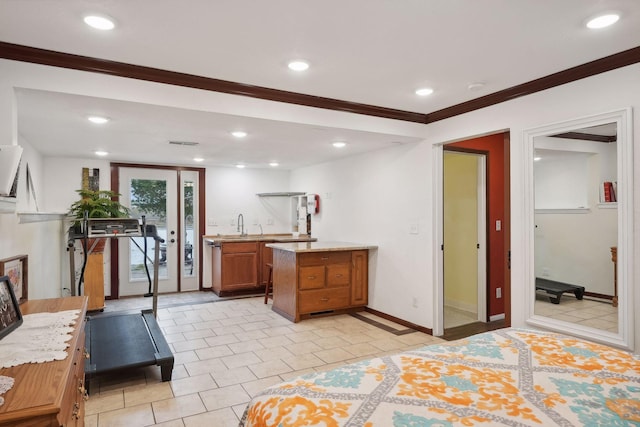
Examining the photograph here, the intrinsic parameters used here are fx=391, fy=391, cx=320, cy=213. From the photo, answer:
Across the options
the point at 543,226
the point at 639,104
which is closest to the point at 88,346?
the point at 543,226

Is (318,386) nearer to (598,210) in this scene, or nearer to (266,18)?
(266,18)

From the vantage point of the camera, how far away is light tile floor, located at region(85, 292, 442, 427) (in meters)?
2.67

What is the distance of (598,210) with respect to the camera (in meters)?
2.83

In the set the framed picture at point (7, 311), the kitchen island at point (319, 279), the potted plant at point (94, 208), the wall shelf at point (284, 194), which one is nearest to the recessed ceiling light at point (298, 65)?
the framed picture at point (7, 311)

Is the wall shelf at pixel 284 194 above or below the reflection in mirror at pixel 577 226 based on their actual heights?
above

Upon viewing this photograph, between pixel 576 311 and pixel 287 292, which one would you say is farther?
pixel 287 292

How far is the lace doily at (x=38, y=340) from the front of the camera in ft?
4.78

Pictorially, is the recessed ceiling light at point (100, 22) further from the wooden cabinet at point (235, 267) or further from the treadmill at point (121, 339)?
the wooden cabinet at point (235, 267)

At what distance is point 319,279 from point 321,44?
10.2 feet

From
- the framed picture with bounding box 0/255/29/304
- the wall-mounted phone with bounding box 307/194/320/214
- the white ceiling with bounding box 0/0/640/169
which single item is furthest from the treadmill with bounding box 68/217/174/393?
the wall-mounted phone with bounding box 307/194/320/214

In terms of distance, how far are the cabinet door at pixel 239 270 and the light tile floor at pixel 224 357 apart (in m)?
0.56

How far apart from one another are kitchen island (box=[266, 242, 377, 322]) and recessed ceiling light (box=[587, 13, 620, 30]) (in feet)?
11.0

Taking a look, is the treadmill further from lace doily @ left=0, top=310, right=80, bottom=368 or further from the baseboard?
the baseboard

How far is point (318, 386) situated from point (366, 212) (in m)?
3.94
